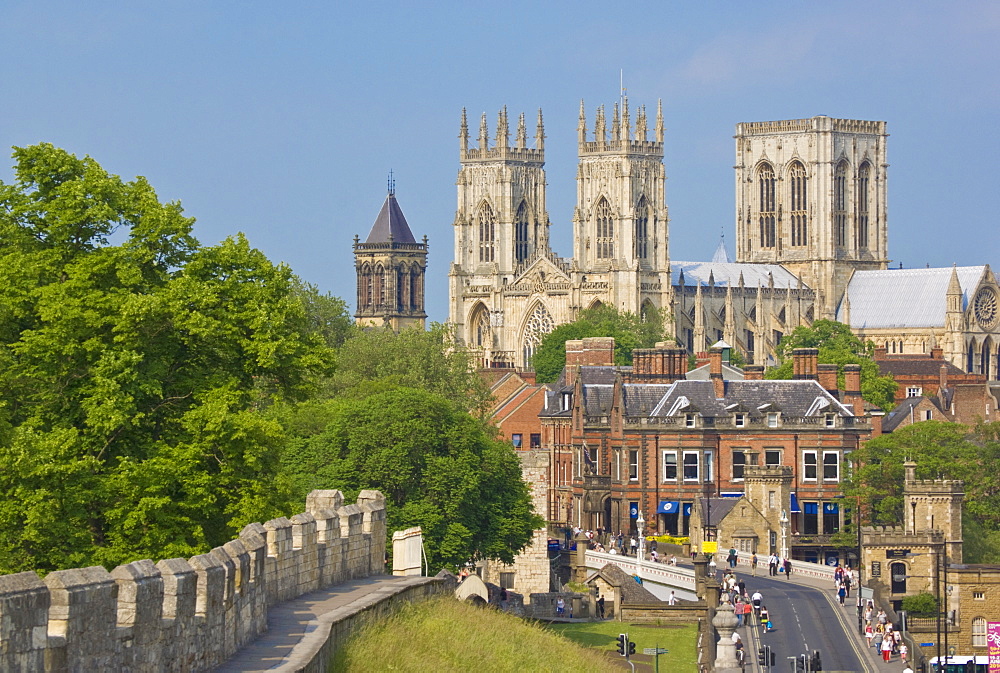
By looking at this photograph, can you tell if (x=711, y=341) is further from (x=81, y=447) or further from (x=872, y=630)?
(x=81, y=447)

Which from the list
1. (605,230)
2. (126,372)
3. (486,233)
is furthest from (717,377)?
(486,233)

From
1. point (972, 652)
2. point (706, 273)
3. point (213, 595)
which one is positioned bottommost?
point (972, 652)

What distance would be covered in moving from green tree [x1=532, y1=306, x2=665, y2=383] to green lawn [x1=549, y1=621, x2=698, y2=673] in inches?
3103

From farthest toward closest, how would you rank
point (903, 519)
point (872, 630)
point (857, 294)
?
1. point (857, 294)
2. point (903, 519)
3. point (872, 630)

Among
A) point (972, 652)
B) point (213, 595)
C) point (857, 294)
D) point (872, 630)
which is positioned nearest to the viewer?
point (213, 595)

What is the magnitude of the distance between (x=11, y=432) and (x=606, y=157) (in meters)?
154

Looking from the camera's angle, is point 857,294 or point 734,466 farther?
point 857,294

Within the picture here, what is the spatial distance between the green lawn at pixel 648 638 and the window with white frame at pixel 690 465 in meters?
22.0

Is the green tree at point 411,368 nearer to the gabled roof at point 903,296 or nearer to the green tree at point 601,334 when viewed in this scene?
the green tree at point 601,334

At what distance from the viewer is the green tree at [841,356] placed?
364 ft

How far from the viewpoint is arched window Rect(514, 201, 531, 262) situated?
189 m

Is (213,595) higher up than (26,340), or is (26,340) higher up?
(26,340)

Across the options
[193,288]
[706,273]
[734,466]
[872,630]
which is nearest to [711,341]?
[706,273]

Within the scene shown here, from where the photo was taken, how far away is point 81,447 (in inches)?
1209
